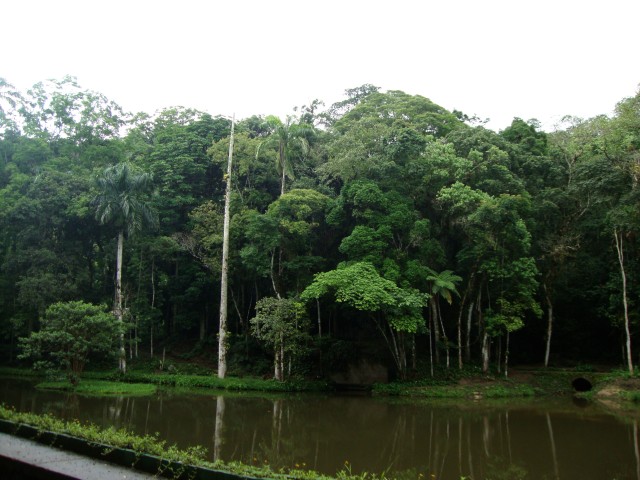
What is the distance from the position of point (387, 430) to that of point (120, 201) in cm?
1793

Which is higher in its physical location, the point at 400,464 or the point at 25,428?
the point at 25,428

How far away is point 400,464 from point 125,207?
19577 mm

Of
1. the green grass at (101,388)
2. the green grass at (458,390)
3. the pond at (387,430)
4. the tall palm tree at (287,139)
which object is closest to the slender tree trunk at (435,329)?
the green grass at (458,390)

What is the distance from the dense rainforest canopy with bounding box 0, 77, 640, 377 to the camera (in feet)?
70.6

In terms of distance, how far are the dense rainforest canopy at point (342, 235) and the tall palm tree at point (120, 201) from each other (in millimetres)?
100

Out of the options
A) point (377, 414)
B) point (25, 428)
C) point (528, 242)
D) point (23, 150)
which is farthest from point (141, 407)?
point (23, 150)

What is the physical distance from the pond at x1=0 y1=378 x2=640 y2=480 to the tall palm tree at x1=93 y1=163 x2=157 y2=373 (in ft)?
25.9

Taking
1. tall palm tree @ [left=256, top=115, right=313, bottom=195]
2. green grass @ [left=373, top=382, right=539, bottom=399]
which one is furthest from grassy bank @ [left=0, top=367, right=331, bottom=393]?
tall palm tree @ [left=256, top=115, right=313, bottom=195]

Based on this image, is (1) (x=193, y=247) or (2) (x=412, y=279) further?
(1) (x=193, y=247)

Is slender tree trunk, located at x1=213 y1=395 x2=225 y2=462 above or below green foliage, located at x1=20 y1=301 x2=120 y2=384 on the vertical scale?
below

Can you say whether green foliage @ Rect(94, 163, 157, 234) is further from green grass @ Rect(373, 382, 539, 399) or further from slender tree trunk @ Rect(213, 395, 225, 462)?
green grass @ Rect(373, 382, 539, 399)

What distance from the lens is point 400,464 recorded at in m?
9.61

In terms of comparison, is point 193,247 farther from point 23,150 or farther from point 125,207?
point 23,150

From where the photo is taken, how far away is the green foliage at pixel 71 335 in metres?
20.0
